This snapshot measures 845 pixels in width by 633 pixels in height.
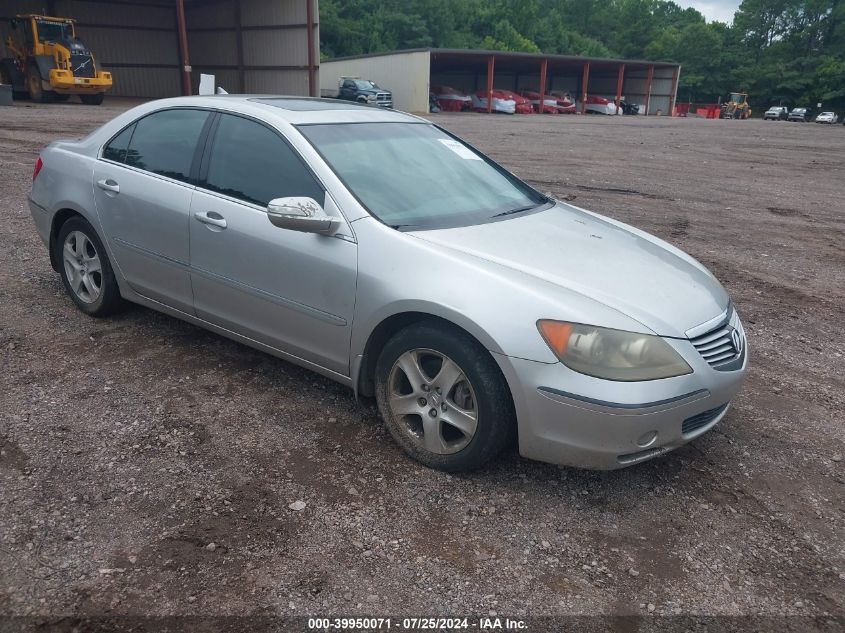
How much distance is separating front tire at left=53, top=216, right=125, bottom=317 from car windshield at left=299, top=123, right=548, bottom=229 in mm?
1817

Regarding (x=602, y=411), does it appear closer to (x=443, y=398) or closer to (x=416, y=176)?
(x=443, y=398)

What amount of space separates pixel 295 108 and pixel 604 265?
2.03 meters

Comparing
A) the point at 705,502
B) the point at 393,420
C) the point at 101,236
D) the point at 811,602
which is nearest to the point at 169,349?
the point at 101,236

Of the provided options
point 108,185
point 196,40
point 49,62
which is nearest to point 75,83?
point 49,62

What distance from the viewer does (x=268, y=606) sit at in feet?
7.79

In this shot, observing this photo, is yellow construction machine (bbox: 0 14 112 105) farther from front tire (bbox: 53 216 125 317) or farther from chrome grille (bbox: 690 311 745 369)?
chrome grille (bbox: 690 311 745 369)

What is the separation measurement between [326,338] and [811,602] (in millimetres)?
2286

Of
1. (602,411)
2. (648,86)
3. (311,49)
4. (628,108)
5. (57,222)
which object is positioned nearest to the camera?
(602,411)

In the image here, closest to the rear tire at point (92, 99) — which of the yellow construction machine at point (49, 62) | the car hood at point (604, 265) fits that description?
the yellow construction machine at point (49, 62)

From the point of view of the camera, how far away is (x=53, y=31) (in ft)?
78.7

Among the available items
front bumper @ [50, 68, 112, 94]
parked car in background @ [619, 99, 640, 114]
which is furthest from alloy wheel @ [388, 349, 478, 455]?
parked car in background @ [619, 99, 640, 114]

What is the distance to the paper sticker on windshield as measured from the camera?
4289mm

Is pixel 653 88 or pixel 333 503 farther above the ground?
pixel 653 88

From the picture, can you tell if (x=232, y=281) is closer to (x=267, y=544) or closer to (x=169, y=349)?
(x=169, y=349)
